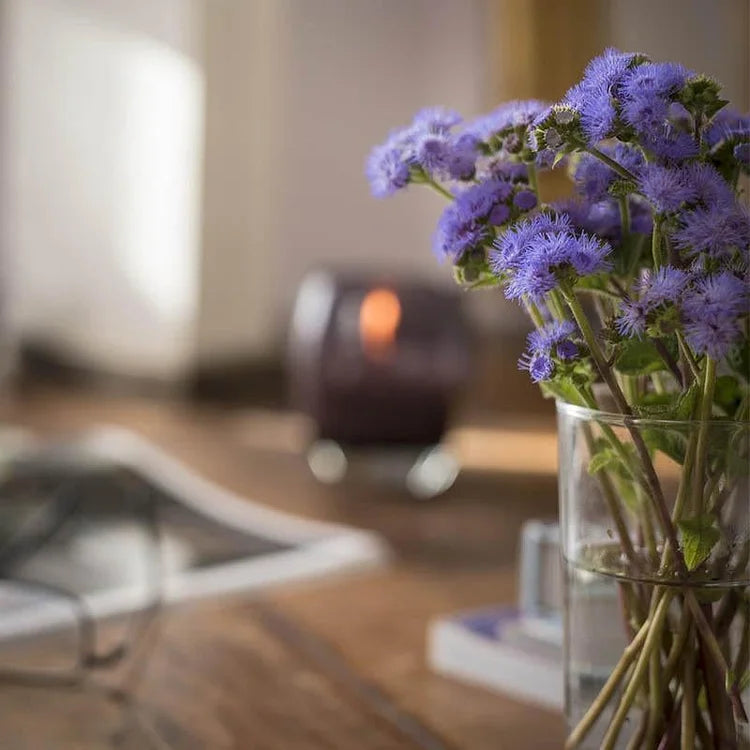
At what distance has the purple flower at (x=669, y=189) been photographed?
0.39 metres

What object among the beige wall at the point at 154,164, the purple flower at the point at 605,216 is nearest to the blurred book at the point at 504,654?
the purple flower at the point at 605,216

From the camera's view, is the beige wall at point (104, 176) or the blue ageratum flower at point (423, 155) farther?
the beige wall at point (104, 176)

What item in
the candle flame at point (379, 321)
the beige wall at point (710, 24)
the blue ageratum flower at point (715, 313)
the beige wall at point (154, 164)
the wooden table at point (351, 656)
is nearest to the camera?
the blue ageratum flower at point (715, 313)

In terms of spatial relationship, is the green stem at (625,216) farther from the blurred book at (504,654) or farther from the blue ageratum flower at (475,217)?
the blurred book at (504,654)

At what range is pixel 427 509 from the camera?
3.66ft

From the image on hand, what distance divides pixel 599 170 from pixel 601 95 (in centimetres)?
4

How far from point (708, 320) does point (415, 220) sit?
9.56 ft

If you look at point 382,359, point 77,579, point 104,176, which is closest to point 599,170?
point 77,579

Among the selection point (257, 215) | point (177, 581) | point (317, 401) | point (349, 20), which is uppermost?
point (349, 20)

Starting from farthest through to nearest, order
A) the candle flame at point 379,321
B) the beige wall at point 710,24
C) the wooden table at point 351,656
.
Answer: the beige wall at point 710,24
the candle flame at point 379,321
the wooden table at point 351,656

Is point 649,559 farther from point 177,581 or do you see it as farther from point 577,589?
point 177,581

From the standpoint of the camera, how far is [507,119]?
0.45m

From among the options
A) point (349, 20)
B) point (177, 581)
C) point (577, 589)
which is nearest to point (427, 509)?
point (177, 581)

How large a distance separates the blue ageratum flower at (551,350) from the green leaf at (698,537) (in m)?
0.07
